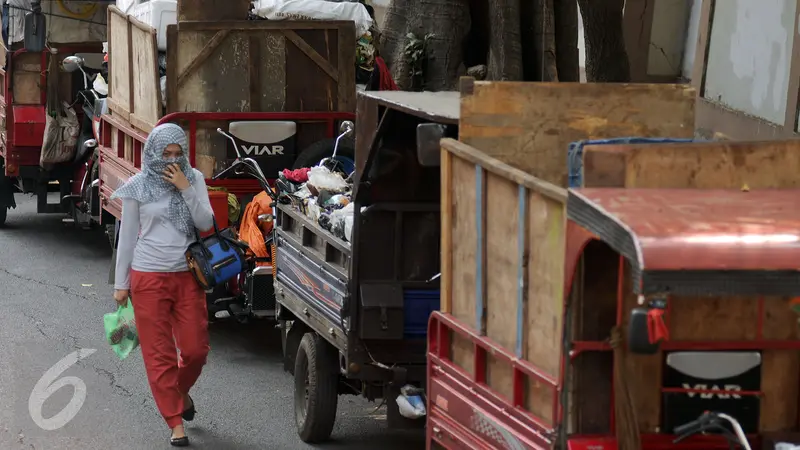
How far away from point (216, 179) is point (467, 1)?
4.27 m

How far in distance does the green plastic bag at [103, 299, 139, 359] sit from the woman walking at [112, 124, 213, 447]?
285 millimetres

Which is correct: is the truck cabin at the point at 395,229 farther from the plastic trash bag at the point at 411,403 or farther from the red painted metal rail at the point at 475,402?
the red painted metal rail at the point at 475,402

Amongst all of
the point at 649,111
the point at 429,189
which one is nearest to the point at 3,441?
the point at 429,189

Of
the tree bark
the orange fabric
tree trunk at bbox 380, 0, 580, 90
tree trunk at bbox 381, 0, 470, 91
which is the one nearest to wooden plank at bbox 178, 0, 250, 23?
the orange fabric

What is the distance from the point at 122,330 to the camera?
26.9 ft

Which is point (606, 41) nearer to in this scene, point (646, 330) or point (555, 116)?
point (555, 116)

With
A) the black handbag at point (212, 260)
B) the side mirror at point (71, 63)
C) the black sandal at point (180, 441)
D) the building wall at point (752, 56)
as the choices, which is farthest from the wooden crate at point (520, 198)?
the side mirror at point (71, 63)

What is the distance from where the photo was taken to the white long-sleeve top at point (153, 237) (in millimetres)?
7793

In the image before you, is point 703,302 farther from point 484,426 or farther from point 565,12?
point 565,12

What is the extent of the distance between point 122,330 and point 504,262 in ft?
11.3

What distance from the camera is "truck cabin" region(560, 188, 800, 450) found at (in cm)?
436

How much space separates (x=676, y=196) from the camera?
15.1 feet

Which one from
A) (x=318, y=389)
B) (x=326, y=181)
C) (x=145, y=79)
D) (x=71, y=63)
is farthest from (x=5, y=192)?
(x=318, y=389)

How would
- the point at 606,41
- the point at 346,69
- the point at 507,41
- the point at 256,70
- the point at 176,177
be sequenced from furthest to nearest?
the point at 507,41
the point at 346,69
the point at 606,41
the point at 256,70
the point at 176,177
